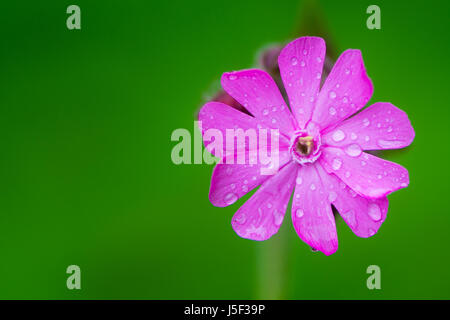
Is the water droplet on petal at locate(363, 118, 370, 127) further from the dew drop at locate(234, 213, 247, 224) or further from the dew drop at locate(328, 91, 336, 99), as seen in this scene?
the dew drop at locate(234, 213, 247, 224)

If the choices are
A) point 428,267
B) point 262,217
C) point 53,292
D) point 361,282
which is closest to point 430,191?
point 428,267

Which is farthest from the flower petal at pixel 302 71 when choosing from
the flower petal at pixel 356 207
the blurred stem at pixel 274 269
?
the blurred stem at pixel 274 269

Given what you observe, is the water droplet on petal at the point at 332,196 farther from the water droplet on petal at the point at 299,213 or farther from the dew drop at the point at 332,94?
the dew drop at the point at 332,94

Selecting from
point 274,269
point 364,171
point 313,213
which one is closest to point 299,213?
point 313,213

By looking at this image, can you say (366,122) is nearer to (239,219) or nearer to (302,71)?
(302,71)

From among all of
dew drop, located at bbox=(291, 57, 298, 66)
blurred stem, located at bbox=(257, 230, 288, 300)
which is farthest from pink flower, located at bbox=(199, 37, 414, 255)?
blurred stem, located at bbox=(257, 230, 288, 300)

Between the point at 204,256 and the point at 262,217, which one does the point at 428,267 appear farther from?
the point at 262,217

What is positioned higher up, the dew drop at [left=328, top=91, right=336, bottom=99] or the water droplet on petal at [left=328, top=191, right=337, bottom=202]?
the dew drop at [left=328, top=91, right=336, bottom=99]
